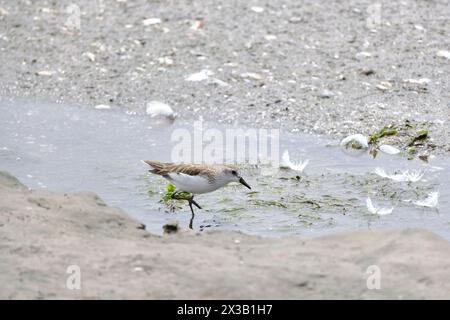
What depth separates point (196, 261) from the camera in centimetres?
566

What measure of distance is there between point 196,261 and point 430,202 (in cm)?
290

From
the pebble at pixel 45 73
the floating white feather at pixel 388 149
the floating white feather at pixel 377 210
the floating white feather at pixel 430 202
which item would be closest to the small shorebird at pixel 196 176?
the floating white feather at pixel 377 210

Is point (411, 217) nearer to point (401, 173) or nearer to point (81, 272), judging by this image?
point (401, 173)

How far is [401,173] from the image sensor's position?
8.61m

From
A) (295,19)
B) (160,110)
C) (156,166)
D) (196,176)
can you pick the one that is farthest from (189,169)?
(295,19)

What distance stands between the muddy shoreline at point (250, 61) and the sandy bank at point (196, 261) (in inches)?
135

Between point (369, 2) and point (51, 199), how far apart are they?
6.58m

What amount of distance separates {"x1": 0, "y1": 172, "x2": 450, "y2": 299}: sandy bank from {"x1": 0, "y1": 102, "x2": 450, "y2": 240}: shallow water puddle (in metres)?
1.15

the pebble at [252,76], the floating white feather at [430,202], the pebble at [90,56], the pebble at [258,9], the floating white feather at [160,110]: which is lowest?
the floating white feather at [430,202]

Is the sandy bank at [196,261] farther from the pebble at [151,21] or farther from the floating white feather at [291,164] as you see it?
the pebble at [151,21]

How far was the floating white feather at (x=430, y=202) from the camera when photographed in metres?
7.83

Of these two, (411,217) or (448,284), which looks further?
(411,217)
